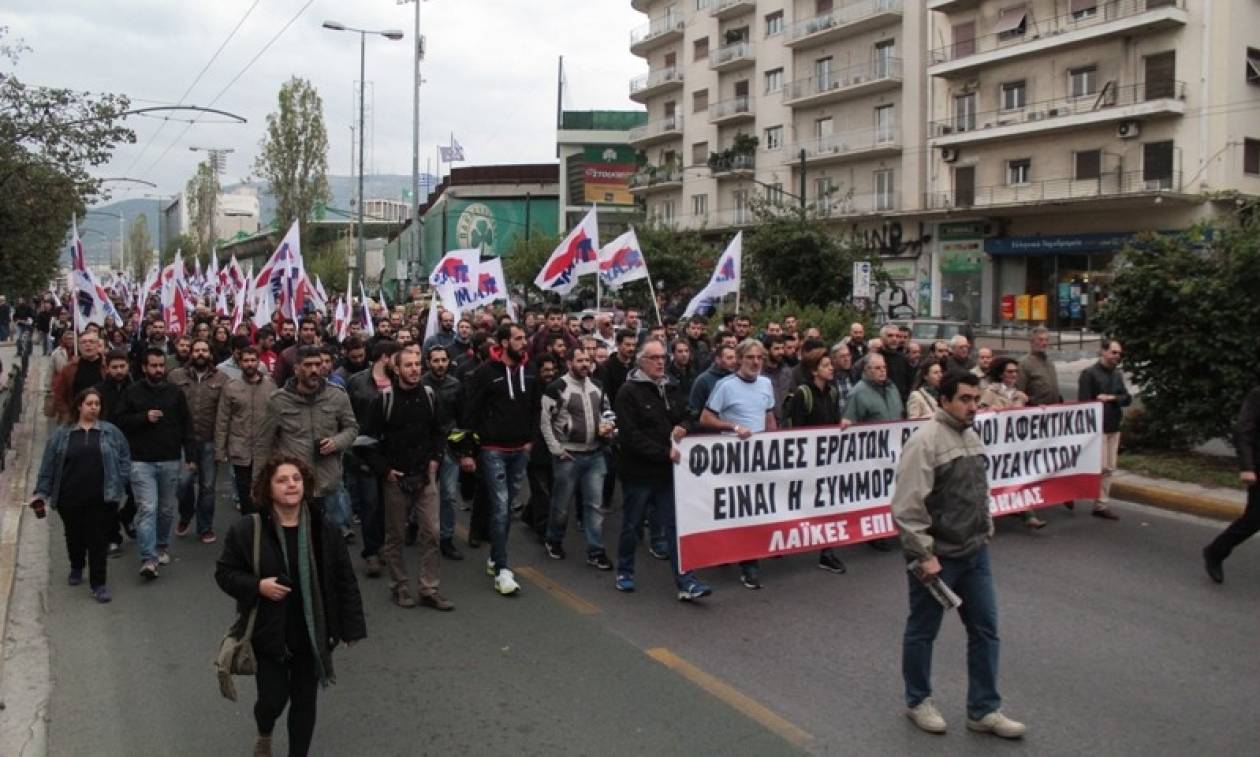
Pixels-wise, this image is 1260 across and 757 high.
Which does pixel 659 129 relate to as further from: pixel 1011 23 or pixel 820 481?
pixel 820 481

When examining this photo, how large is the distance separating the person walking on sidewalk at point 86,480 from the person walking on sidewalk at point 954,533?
5453 millimetres

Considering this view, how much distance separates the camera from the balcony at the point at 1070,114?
33.1 m

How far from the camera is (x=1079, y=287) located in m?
36.5

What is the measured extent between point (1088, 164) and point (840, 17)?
1516cm

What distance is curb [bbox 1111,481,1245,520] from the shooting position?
928 cm

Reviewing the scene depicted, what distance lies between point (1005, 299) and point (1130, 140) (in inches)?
286

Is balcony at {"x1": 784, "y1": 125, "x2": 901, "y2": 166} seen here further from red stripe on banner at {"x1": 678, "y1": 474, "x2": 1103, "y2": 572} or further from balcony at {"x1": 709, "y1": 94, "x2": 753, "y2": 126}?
red stripe on banner at {"x1": 678, "y1": 474, "x2": 1103, "y2": 572}

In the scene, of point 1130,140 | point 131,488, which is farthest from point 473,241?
point 131,488

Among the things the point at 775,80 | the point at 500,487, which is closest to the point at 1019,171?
the point at 775,80

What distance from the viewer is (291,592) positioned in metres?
4.26

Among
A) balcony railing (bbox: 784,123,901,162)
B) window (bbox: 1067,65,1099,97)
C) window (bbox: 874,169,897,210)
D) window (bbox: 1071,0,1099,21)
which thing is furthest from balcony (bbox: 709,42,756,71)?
window (bbox: 1067,65,1099,97)

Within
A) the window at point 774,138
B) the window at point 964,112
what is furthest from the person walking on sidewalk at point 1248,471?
the window at point 774,138

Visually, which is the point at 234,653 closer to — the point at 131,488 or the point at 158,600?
the point at 158,600

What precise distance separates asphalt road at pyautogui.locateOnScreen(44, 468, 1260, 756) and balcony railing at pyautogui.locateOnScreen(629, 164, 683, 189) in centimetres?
5005
